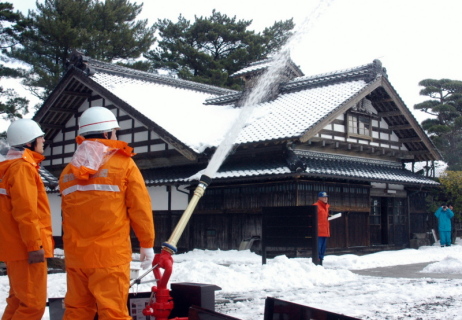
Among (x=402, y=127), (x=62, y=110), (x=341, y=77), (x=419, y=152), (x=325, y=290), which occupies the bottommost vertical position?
(x=325, y=290)

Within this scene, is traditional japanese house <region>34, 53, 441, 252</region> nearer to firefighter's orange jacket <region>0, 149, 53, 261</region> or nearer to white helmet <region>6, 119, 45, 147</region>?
white helmet <region>6, 119, 45, 147</region>

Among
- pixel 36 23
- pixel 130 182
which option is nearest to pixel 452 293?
pixel 130 182

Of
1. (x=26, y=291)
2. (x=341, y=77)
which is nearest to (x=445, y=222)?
(x=341, y=77)

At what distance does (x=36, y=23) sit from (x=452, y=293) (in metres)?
26.9

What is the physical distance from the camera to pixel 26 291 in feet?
16.1

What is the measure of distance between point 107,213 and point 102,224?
9 centimetres

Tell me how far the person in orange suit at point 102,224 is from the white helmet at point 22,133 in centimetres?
144

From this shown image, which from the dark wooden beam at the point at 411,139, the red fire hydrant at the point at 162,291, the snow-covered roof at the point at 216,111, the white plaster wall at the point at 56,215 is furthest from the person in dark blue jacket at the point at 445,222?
the red fire hydrant at the point at 162,291

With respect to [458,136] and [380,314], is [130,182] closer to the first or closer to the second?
[380,314]

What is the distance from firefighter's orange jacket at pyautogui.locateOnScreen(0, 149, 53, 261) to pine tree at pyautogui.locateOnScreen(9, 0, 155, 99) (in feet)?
83.5

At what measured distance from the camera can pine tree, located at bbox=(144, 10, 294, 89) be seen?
114ft

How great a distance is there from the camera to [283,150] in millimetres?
15859

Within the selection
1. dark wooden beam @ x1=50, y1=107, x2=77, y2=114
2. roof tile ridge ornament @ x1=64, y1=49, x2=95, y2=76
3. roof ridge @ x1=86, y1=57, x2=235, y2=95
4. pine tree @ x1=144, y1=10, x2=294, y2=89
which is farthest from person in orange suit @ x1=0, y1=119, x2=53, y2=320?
pine tree @ x1=144, y1=10, x2=294, y2=89

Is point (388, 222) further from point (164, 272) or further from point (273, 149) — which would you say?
point (164, 272)
